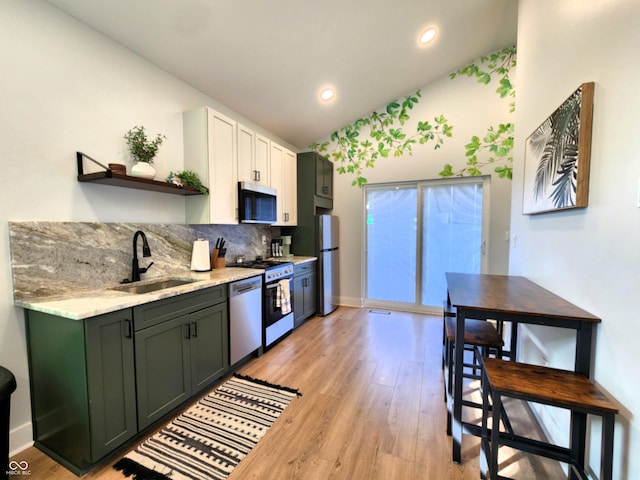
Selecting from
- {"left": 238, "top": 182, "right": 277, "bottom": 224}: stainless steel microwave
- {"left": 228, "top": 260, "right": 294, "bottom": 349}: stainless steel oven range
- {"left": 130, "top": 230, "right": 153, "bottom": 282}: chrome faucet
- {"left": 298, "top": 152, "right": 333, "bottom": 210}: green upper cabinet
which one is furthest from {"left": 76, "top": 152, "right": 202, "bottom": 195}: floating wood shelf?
{"left": 298, "top": 152, "right": 333, "bottom": 210}: green upper cabinet

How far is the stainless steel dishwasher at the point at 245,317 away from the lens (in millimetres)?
2328

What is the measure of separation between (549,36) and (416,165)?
2.18 m

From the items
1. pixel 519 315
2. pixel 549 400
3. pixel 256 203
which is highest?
pixel 256 203

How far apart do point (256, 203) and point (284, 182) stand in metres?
0.82

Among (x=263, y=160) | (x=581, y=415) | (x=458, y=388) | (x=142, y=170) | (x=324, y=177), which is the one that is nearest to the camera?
(x=581, y=415)

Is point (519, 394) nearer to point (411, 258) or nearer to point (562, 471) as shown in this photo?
point (562, 471)

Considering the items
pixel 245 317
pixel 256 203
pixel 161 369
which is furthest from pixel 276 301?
pixel 161 369

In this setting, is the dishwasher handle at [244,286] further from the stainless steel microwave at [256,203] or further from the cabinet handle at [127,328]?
the cabinet handle at [127,328]

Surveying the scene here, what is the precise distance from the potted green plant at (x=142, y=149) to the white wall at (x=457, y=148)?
2.97m

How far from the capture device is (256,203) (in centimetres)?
301

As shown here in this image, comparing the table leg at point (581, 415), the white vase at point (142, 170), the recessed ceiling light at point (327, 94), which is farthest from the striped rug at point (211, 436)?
the recessed ceiling light at point (327, 94)

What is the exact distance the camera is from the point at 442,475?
4.65 feet

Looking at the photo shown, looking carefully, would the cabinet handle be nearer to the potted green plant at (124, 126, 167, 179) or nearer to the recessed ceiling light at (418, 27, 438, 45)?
the potted green plant at (124, 126, 167, 179)

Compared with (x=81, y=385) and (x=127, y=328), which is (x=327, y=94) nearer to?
(x=127, y=328)
